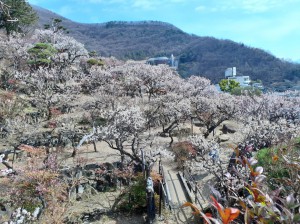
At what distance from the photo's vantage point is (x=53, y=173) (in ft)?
38.4

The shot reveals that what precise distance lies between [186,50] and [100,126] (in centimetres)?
8739

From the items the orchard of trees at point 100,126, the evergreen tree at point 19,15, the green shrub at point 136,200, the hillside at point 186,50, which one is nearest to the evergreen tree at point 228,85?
the orchard of trees at point 100,126

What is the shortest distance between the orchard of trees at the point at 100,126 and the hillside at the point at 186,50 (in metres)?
42.8

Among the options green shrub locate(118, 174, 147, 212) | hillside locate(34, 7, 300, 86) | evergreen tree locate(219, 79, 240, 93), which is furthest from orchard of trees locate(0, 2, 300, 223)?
hillside locate(34, 7, 300, 86)

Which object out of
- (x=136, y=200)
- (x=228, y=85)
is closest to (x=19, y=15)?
(x=136, y=200)

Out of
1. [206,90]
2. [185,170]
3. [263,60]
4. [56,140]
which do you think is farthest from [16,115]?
[263,60]

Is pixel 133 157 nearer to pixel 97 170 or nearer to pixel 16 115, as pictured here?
pixel 97 170

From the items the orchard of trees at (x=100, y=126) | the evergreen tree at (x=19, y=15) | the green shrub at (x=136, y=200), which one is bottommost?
the green shrub at (x=136, y=200)

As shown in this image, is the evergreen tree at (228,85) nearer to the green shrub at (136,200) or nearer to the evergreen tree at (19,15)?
the evergreen tree at (19,15)

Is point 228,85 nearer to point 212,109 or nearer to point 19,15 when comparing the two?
point 212,109

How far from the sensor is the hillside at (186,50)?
79.8 metres

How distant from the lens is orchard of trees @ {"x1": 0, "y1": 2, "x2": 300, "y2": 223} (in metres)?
11.2

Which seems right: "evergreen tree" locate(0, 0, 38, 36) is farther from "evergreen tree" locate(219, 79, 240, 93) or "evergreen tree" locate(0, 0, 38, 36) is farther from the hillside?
the hillside

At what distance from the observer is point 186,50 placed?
101 metres
